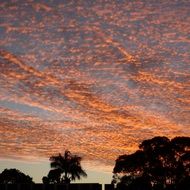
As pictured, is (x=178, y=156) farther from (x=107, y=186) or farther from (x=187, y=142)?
(x=107, y=186)

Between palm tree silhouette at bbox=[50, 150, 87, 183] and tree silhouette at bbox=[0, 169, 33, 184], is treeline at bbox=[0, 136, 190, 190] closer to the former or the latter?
palm tree silhouette at bbox=[50, 150, 87, 183]

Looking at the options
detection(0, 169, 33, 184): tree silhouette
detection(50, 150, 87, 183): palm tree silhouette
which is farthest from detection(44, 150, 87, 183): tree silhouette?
detection(0, 169, 33, 184): tree silhouette

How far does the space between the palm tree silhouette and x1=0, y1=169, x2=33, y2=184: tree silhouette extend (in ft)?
93.8

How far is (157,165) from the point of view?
73.6m

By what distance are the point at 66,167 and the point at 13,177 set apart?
1282 inches

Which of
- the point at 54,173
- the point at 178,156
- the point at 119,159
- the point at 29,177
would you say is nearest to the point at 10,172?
the point at 29,177

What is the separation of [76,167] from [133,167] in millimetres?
19727

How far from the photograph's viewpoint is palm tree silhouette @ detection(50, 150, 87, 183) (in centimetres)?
9131

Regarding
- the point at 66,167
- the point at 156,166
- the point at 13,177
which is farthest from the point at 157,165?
the point at 13,177

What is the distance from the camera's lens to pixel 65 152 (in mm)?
92562

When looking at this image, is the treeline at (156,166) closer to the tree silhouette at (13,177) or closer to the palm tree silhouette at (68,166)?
the palm tree silhouette at (68,166)

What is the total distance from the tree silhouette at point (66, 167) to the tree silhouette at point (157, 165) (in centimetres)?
1708

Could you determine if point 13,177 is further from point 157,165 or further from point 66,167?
point 157,165

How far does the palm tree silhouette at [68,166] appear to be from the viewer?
9131 centimetres
